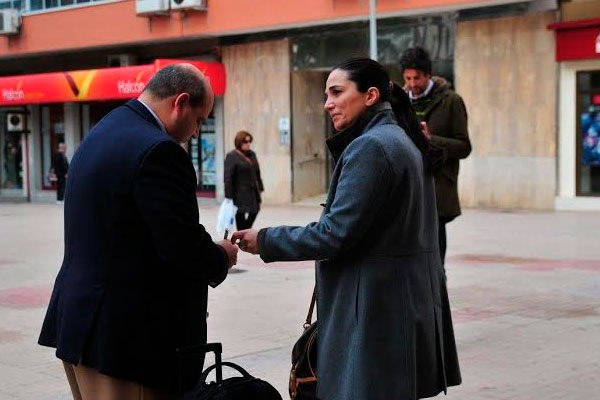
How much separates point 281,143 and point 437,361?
21.0 m

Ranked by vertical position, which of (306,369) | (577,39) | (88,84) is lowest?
(306,369)

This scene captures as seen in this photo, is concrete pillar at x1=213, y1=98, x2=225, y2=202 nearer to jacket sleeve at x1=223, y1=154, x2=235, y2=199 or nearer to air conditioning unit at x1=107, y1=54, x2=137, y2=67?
air conditioning unit at x1=107, y1=54, x2=137, y2=67

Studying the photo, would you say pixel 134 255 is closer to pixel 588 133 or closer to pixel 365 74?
pixel 365 74

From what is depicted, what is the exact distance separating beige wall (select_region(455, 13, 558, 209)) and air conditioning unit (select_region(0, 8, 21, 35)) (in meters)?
15.1

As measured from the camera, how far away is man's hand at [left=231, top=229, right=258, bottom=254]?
3.50 metres

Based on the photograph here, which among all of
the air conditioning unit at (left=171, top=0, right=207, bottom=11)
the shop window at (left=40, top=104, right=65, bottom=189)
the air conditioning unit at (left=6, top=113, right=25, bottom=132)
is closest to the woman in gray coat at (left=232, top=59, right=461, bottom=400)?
the air conditioning unit at (left=171, top=0, right=207, bottom=11)

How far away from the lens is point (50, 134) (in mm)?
30734

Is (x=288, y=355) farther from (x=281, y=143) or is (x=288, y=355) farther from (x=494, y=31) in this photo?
(x=281, y=143)

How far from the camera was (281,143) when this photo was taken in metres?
24.5

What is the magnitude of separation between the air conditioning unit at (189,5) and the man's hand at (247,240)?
846 inches

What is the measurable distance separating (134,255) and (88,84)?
80.3 ft

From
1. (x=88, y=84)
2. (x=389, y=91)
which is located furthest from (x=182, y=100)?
(x=88, y=84)

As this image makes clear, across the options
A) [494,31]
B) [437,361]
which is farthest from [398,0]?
[437,361]

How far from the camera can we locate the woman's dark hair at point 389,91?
11.3 ft
